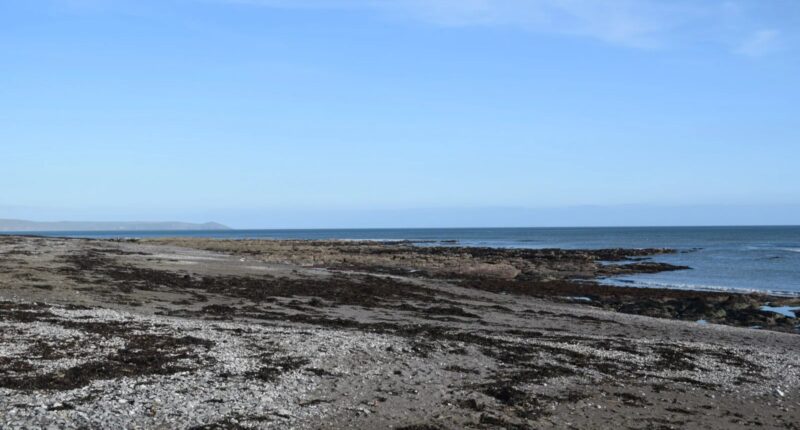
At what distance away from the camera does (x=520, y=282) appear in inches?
1533

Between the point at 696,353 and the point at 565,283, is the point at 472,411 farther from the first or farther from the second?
the point at 565,283

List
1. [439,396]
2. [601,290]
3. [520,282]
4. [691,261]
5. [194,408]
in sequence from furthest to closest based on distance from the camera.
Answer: [691,261]
[520,282]
[601,290]
[439,396]
[194,408]

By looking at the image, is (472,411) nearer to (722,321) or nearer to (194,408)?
(194,408)

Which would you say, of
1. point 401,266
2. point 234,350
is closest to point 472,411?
point 234,350

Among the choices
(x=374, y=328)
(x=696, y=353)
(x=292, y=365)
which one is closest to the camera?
(x=292, y=365)

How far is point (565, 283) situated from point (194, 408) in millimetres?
31538

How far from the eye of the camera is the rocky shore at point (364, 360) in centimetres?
1084

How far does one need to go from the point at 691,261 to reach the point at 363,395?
6114cm

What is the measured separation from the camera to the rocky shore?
427 inches

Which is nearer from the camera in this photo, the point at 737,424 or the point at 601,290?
the point at 737,424

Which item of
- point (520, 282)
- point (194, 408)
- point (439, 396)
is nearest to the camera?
point (194, 408)

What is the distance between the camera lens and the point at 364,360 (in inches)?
570

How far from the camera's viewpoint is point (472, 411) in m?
11.3

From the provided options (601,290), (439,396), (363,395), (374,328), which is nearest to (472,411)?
(439,396)
